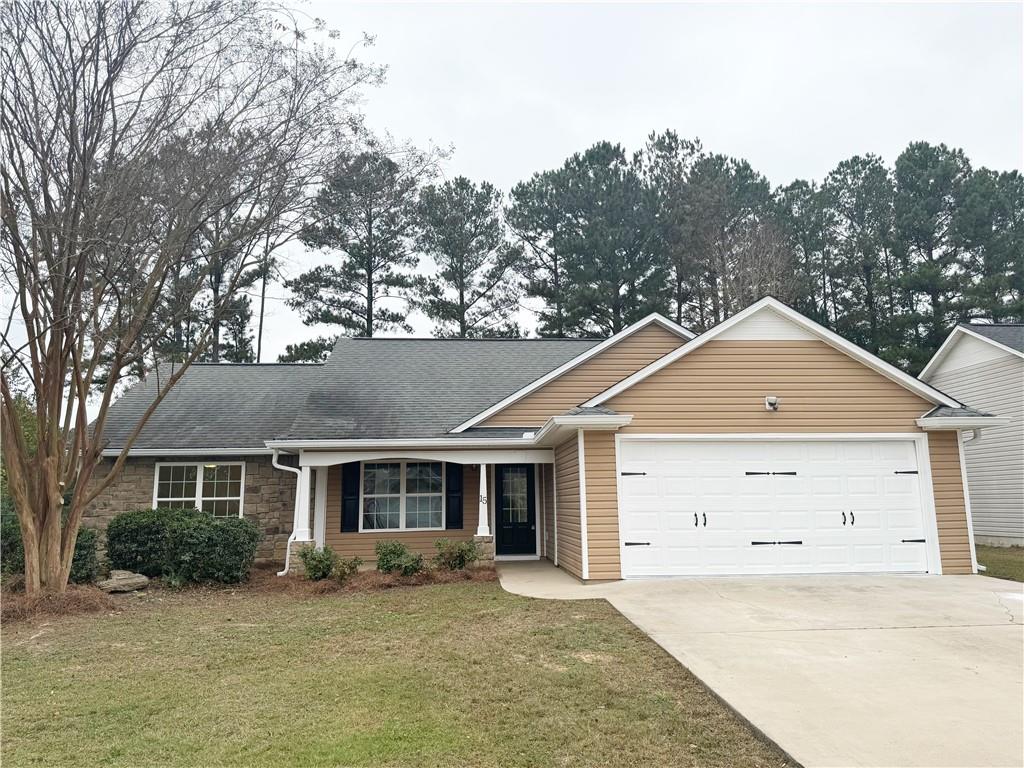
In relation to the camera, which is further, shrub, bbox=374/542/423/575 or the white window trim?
the white window trim

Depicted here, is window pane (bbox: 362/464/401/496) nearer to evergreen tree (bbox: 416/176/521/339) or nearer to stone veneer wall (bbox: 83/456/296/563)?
stone veneer wall (bbox: 83/456/296/563)

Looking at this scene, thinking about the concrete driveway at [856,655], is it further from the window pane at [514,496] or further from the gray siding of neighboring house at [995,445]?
the gray siding of neighboring house at [995,445]

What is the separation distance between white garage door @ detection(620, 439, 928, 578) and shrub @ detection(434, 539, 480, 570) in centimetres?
268

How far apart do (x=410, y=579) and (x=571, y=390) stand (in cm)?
497

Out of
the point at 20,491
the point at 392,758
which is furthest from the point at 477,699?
the point at 20,491

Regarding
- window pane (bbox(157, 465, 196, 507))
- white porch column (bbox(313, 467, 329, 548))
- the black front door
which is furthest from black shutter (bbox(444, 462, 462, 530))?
window pane (bbox(157, 465, 196, 507))

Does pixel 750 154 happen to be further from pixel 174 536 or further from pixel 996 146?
pixel 174 536

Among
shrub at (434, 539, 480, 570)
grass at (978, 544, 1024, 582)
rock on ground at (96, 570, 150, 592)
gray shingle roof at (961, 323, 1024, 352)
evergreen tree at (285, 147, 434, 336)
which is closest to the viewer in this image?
rock on ground at (96, 570, 150, 592)

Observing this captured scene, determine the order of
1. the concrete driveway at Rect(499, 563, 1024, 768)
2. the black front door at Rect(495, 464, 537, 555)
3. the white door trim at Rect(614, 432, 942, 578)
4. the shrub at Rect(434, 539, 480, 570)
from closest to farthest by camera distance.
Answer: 1. the concrete driveway at Rect(499, 563, 1024, 768)
2. the white door trim at Rect(614, 432, 942, 578)
3. the shrub at Rect(434, 539, 480, 570)
4. the black front door at Rect(495, 464, 537, 555)

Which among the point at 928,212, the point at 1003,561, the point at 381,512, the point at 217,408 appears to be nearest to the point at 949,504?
the point at 1003,561

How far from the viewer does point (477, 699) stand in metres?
4.38

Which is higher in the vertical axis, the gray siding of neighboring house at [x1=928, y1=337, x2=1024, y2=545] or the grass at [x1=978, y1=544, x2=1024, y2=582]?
the gray siding of neighboring house at [x1=928, y1=337, x2=1024, y2=545]

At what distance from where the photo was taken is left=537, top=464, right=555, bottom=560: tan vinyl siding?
11.8 meters

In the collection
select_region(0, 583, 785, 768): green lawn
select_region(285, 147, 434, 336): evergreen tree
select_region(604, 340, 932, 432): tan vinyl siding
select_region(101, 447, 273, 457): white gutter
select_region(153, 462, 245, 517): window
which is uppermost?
select_region(285, 147, 434, 336): evergreen tree
